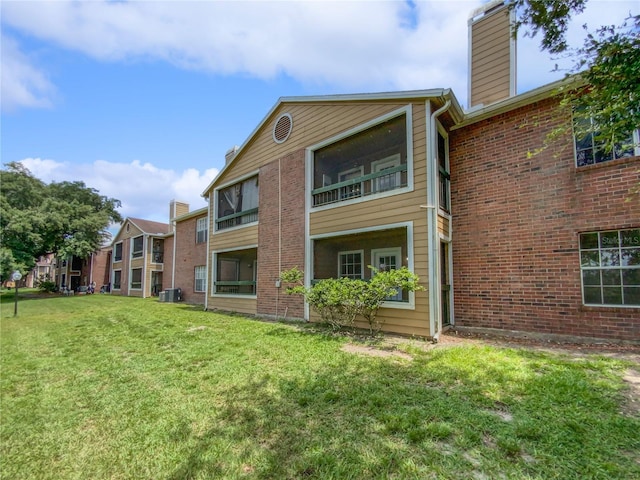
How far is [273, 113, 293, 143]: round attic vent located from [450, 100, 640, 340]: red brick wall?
5.41 metres

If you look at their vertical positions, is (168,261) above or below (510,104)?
below

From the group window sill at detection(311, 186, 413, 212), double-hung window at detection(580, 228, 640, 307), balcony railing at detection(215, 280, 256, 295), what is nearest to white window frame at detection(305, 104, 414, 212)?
window sill at detection(311, 186, 413, 212)

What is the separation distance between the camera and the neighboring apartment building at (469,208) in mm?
6031

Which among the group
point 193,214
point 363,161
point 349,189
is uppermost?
point 363,161

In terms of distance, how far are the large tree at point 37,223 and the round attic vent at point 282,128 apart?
23877mm

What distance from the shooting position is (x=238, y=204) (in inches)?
512

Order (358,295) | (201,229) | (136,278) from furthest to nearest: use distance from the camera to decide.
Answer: (136,278), (201,229), (358,295)

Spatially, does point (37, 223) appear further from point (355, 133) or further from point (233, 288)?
point (355, 133)

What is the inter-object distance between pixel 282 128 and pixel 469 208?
686 centimetres

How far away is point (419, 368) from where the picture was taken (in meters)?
4.60

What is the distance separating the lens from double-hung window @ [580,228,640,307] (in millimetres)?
5746

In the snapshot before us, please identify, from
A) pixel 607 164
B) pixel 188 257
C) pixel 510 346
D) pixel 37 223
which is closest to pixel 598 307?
pixel 510 346

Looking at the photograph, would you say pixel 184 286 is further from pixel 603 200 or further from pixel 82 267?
pixel 82 267

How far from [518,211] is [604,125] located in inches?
135
